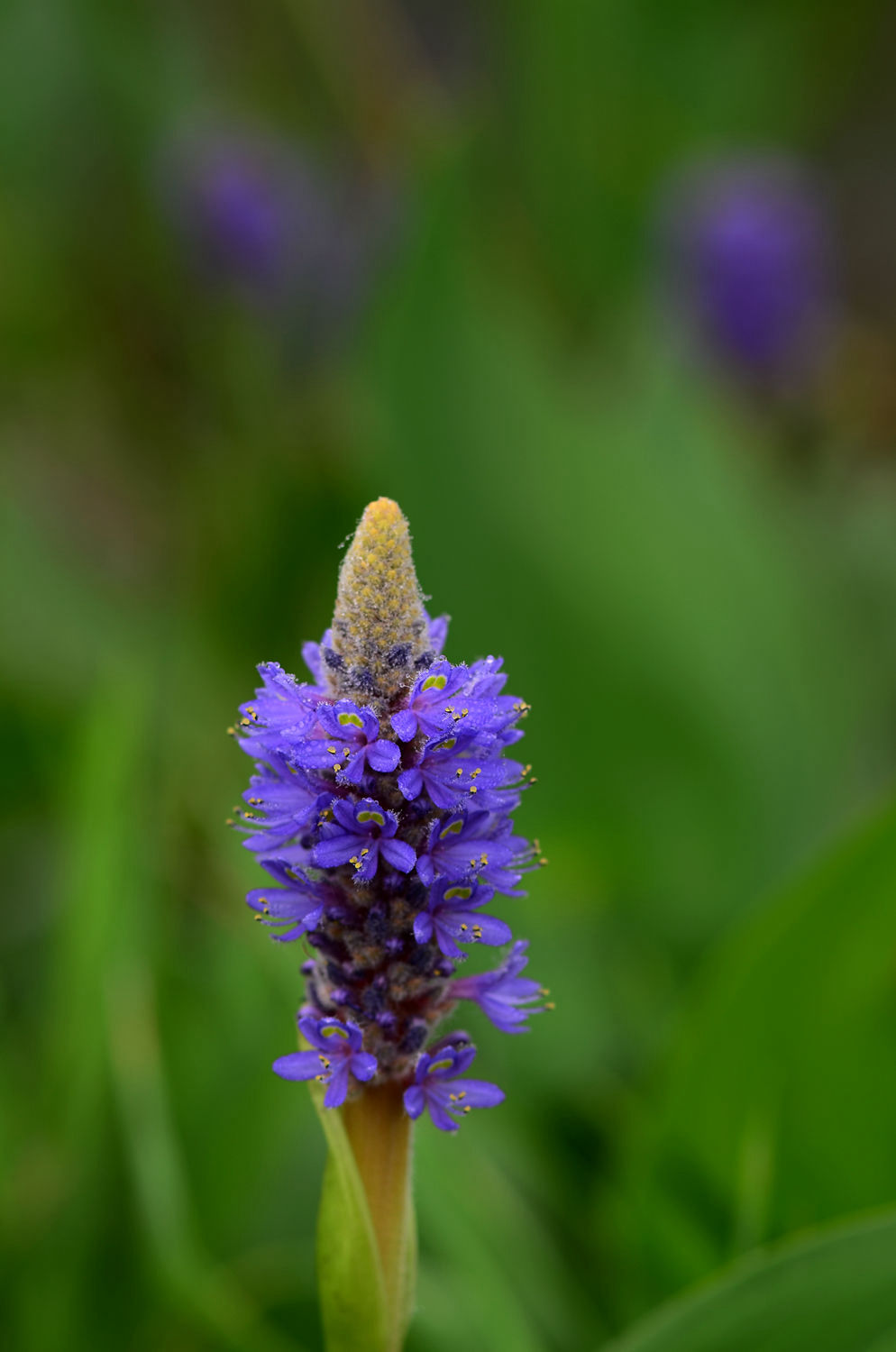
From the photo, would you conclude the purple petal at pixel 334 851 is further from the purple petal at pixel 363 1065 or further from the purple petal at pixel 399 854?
the purple petal at pixel 363 1065

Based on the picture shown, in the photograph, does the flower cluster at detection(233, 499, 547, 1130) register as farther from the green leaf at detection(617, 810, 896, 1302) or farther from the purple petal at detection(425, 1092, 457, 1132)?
the green leaf at detection(617, 810, 896, 1302)

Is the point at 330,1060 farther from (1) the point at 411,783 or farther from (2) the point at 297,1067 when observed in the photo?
(1) the point at 411,783

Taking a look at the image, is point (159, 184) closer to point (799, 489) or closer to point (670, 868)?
point (799, 489)

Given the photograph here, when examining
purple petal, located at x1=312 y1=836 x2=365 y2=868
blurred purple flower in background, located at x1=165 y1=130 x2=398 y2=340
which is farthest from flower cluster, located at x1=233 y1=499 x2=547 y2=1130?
blurred purple flower in background, located at x1=165 y1=130 x2=398 y2=340

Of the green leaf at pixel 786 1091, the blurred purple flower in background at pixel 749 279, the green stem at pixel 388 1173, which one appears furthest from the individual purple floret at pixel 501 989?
the blurred purple flower in background at pixel 749 279

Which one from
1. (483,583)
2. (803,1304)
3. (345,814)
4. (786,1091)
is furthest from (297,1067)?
(483,583)

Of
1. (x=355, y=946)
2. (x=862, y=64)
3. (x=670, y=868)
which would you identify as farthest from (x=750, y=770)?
(x=862, y=64)
